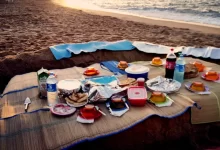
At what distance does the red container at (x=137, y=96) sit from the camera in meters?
2.68

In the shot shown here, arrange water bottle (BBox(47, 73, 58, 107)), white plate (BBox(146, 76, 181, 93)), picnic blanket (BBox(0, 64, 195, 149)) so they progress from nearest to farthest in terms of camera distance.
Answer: picnic blanket (BBox(0, 64, 195, 149)) → water bottle (BBox(47, 73, 58, 107)) → white plate (BBox(146, 76, 181, 93))

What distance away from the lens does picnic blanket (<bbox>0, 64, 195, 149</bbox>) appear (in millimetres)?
2209

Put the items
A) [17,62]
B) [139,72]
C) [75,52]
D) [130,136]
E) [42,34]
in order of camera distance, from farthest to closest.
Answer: [42,34] < [75,52] < [17,62] < [139,72] < [130,136]

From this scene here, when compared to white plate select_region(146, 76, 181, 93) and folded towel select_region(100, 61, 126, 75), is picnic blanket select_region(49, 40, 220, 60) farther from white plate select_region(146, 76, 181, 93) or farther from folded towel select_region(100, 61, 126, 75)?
white plate select_region(146, 76, 181, 93)

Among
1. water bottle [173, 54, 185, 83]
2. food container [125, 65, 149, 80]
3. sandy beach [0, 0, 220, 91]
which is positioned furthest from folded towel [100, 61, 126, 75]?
sandy beach [0, 0, 220, 91]

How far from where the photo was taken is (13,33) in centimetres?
743

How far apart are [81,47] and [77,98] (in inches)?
106

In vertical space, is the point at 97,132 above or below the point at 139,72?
below

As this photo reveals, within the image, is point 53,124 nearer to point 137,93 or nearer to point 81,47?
point 137,93

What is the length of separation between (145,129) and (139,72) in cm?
99

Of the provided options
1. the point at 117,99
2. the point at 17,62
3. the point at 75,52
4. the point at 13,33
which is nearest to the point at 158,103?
the point at 117,99

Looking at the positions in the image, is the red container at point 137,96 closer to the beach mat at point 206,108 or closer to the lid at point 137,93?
the lid at point 137,93

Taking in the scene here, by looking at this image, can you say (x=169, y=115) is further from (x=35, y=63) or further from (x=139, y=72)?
(x=35, y=63)

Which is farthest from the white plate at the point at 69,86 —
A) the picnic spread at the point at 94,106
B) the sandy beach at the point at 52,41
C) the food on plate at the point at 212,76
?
the sandy beach at the point at 52,41
